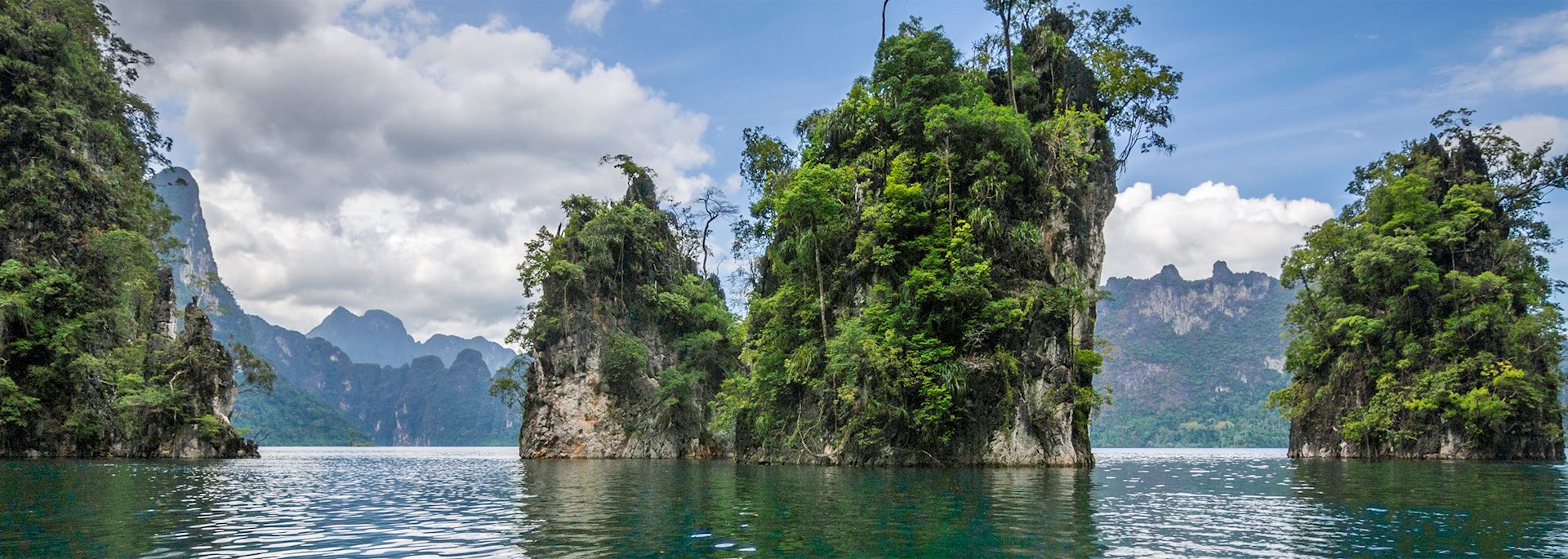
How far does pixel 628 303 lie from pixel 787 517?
1978 inches

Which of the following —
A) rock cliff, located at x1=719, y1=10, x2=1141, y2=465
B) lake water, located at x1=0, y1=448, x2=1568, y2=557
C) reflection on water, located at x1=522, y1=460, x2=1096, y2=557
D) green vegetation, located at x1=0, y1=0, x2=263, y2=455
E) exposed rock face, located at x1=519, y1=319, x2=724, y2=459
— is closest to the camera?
lake water, located at x1=0, y1=448, x2=1568, y2=557

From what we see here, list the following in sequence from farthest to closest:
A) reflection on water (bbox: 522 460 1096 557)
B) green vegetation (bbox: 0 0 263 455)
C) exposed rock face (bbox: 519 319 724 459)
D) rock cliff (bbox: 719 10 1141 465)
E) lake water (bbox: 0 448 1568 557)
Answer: exposed rock face (bbox: 519 319 724 459), green vegetation (bbox: 0 0 263 455), rock cliff (bbox: 719 10 1141 465), reflection on water (bbox: 522 460 1096 557), lake water (bbox: 0 448 1568 557)

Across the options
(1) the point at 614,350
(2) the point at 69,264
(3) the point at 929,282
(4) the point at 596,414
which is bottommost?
(4) the point at 596,414

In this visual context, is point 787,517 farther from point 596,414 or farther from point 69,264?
point 596,414

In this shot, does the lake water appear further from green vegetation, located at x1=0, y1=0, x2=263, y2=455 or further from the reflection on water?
green vegetation, located at x1=0, y1=0, x2=263, y2=455

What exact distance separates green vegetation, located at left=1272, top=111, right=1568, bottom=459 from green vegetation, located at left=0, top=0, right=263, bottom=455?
2470 inches

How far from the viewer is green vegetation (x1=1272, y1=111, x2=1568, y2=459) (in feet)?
145

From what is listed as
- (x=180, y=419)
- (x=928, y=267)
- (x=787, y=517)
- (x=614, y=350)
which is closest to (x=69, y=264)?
(x=180, y=419)

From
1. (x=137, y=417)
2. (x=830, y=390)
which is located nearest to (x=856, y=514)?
(x=830, y=390)

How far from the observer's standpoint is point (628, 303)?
63.2m

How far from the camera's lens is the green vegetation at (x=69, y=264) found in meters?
39.6

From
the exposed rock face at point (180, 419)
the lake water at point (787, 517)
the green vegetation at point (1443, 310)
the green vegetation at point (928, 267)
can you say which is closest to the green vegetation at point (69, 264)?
the exposed rock face at point (180, 419)

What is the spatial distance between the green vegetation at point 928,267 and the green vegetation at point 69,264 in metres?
29.2

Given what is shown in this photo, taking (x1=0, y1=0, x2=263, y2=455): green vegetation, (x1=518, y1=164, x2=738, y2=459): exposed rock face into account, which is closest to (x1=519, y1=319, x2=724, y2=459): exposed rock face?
(x1=518, y1=164, x2=738, y2=459): exposed rock face
